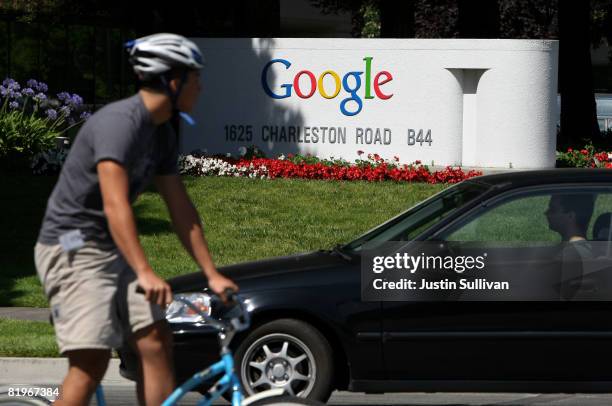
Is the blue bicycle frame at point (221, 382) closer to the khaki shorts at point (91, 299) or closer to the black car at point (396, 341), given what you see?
the khaki shorts at point (91, 299)

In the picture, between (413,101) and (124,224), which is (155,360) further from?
(413,101)

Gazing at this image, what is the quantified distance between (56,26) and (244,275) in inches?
874

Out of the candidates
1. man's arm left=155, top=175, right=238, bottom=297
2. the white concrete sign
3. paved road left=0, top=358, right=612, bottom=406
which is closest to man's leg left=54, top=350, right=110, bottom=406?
man's arm left=155, top=175, right=238, bottom=297

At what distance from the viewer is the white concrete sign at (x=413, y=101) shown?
21000 mm

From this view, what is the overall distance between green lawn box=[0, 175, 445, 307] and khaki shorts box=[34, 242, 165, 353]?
26.6 feet

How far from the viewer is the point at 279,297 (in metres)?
7.75

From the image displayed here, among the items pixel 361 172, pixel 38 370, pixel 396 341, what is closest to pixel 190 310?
pixel 396 341

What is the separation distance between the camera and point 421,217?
8250 millimetres

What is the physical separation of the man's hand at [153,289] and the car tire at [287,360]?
3.09 meters

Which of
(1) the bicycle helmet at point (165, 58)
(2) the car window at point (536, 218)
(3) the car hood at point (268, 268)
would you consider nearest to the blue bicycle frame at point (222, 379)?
(1) the bicycle helmet at point (165, 58)

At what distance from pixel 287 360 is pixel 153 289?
317 centimetres

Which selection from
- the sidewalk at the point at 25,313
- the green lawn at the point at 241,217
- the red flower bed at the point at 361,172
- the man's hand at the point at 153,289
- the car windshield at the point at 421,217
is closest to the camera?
the man's hand at the point at 153,289

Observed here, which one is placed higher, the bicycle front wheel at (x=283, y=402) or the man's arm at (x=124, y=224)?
the man's arm at (x=124, y=224)

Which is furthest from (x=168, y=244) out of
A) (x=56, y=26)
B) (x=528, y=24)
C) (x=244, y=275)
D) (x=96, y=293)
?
(x=528, y=24)
